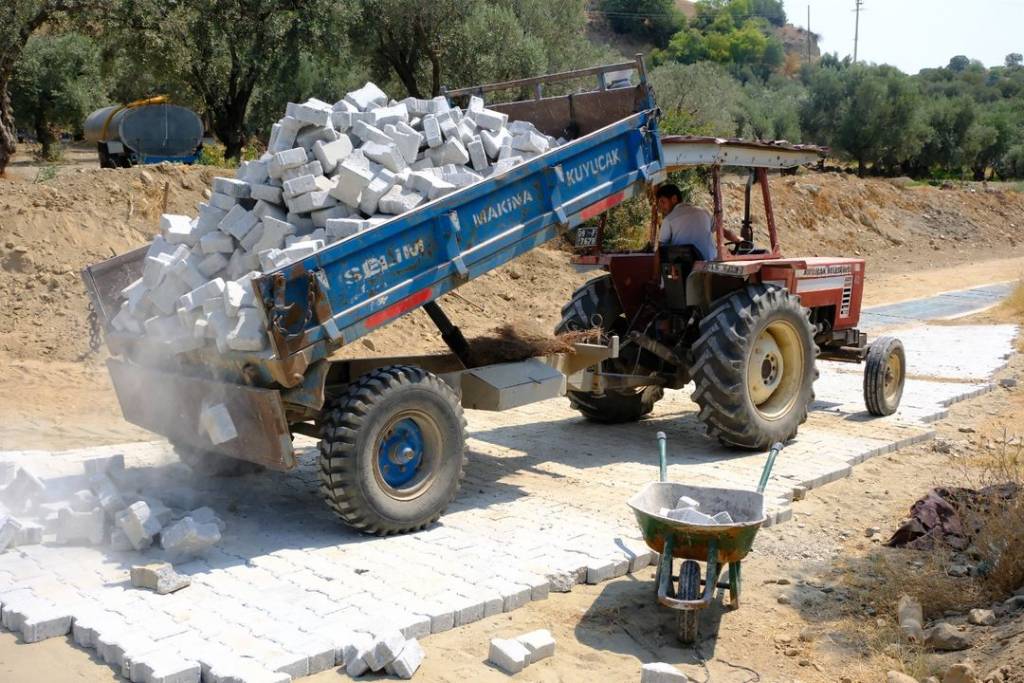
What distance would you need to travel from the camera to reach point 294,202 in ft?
22.7

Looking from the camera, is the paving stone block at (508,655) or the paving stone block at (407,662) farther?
the paving stone block at (508,655)

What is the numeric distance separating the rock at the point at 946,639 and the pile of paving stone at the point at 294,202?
390 centimetres

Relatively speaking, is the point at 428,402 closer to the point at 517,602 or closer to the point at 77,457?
the point at 517,602

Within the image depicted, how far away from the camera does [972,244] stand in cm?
3170

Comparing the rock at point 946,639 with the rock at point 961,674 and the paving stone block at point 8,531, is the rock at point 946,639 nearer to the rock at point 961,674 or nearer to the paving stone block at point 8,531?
the rock at point 961,674

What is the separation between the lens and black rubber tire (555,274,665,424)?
9367 millimetres

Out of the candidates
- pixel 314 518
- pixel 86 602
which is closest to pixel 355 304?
pixel 314 518

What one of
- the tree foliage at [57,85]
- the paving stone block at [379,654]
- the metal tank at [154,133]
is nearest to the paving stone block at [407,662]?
the paving stone block at [379,654]

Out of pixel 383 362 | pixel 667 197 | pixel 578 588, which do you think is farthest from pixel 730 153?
pixel 578 588

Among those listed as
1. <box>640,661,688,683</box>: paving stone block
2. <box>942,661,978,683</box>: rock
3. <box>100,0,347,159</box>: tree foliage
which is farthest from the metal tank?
<box>942,661,978,683</box>: rock

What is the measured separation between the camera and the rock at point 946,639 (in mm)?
5133

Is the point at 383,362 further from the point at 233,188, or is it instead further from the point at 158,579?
the point at 158,579

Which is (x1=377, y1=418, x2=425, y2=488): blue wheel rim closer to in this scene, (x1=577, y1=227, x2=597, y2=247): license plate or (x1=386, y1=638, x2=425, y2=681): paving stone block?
(x1=386, y1=638, x2=425, y2=681): paving stone block

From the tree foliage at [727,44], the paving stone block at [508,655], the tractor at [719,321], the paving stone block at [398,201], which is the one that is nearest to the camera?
the paving stone block at [508,655]
